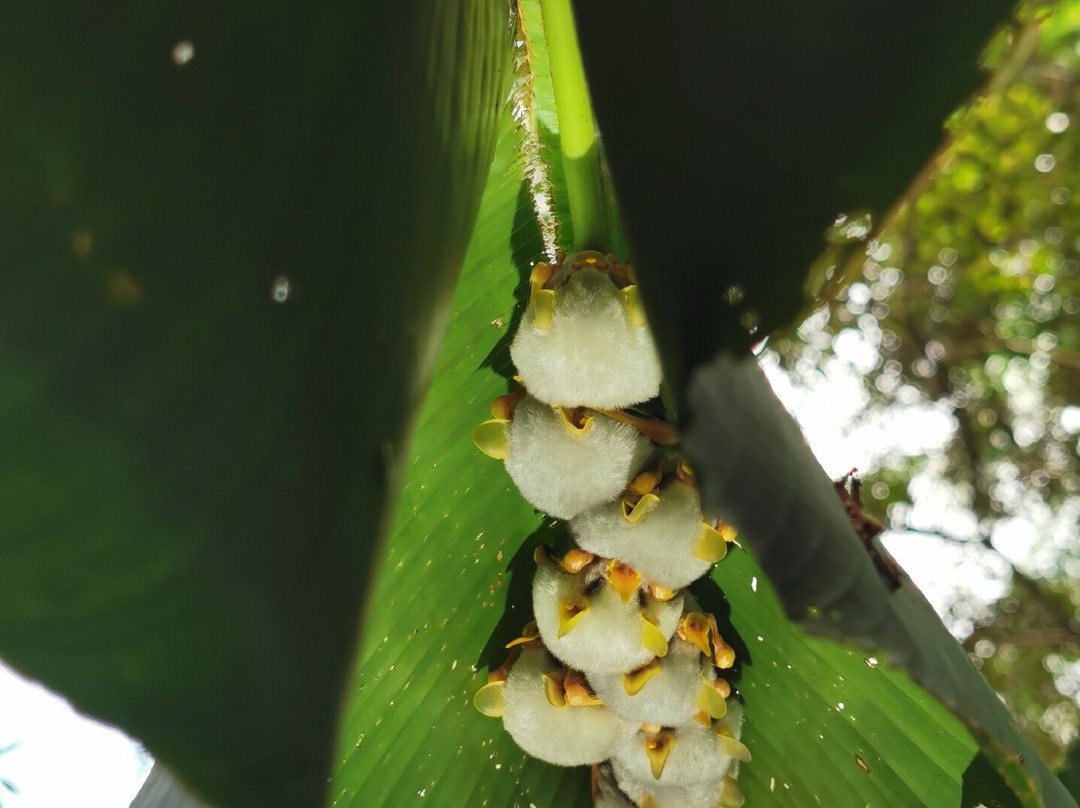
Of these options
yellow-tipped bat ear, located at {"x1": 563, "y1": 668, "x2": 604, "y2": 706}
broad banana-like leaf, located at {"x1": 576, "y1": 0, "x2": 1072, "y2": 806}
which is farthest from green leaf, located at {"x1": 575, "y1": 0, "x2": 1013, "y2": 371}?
yellow-tipped bat ear, located at {"x1": 563, "y1": 668, "x2": 604, "y2": 706}

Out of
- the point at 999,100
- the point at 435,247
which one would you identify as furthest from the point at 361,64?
the point at 999,100

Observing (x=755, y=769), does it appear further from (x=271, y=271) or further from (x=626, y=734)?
(x=271, y=271)

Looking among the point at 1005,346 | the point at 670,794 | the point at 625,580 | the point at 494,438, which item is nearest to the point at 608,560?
the point at 625,580

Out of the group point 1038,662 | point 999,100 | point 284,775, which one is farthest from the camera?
point 1038,662

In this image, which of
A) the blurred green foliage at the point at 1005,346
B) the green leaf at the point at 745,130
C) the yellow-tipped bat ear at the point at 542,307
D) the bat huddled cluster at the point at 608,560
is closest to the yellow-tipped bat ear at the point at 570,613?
the bat huddled cluster at the point at 608,560

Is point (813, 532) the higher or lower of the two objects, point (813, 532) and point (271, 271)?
the lower

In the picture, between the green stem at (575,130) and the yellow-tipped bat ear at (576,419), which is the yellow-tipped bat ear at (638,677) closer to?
the yellow-tipped bat ear at (576,419)

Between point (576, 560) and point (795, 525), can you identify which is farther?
point (576, 560)

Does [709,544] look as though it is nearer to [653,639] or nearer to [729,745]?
[653,639]
